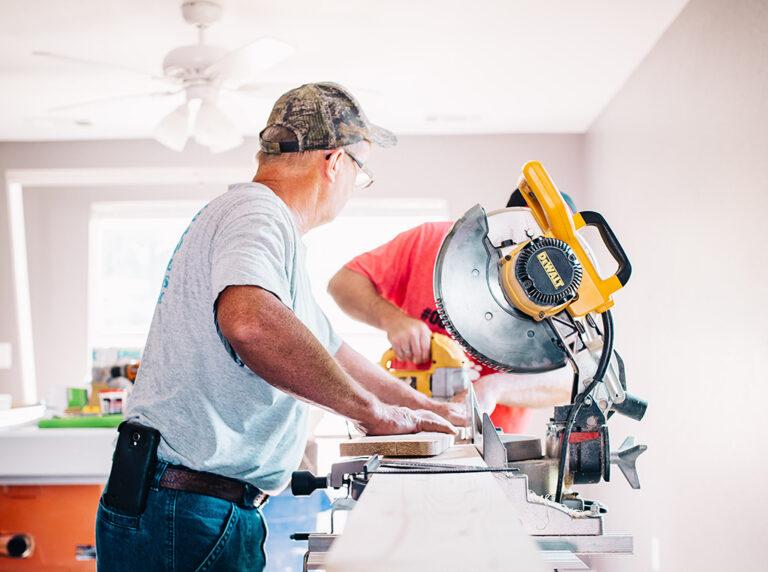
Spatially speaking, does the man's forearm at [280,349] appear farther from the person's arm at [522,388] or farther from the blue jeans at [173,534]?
the person's arm at [522,388]

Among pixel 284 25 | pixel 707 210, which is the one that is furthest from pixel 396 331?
pixel 284 25

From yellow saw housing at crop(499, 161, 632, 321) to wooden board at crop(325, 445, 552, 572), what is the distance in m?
0.31

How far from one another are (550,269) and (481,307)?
127mm

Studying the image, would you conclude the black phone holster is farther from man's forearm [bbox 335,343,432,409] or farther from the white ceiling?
the white ceiling

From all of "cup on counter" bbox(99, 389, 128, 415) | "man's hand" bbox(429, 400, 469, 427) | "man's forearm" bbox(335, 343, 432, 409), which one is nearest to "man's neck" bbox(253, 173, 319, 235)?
"man's forearm" bbox(335, 343, 432, 409)

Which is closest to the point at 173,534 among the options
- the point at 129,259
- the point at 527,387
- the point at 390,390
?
the point at 390,390

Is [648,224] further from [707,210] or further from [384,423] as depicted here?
[384,423]

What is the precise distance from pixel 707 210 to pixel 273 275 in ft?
7.33

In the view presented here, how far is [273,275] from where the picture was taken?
45.9 inches

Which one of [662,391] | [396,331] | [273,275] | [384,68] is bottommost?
[662,391]

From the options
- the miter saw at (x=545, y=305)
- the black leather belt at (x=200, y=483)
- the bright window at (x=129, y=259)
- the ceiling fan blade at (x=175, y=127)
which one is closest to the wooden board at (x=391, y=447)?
the miter saw at (x=545, y=305)

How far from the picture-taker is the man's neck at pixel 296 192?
1.44 meters

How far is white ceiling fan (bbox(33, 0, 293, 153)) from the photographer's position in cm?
301

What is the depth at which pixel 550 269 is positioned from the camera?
1146 millimetres
